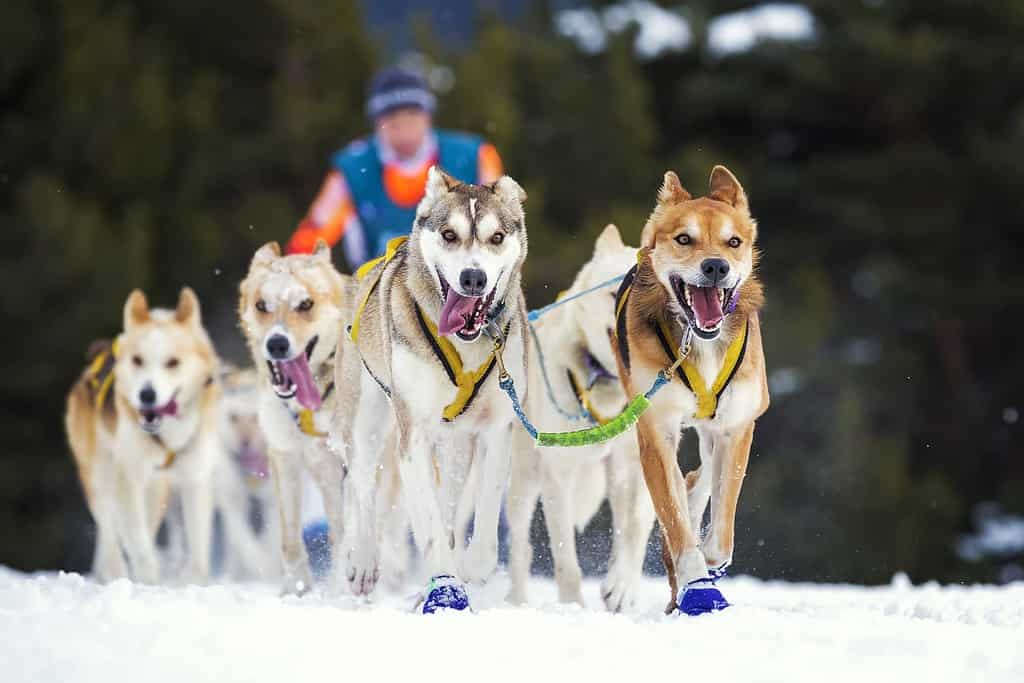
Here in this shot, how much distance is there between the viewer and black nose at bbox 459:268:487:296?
15.8 ft

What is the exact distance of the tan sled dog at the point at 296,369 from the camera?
6129 millimetres

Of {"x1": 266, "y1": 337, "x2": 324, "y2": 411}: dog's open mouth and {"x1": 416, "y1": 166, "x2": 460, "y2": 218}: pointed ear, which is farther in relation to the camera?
{"x1": 266, "y1": 337, "x2": 324, "y2": 411}: dog's open mouth

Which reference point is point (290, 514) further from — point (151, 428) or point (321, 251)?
point (151, 428)

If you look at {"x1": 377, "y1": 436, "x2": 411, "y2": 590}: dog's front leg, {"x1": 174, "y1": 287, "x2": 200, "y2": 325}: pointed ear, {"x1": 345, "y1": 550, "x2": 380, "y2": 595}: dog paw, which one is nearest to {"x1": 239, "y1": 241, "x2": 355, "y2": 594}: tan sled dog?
{"x1": 377, "y1": 436, "x2": 411, "y2": 590}: dog's front leg

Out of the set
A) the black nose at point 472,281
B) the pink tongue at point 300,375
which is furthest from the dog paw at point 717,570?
the pink tongue at point 300,375

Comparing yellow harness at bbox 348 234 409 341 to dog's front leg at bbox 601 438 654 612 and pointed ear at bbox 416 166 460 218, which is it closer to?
pointed ear at bbox 416 166 460 218

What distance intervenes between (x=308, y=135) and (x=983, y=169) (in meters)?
8.44

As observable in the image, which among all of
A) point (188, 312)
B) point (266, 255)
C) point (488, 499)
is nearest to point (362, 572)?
point (488, 499)

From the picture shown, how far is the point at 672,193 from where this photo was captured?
17.1 feet

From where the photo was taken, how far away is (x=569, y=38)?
2250 centimetres

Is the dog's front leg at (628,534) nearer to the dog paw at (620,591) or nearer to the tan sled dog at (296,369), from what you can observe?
the dog paw at (620,591)

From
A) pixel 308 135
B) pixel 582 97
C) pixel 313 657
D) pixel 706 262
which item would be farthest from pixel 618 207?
pixel 313 657

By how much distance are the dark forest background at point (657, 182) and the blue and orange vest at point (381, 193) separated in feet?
24.9

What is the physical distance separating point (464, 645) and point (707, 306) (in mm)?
1412
